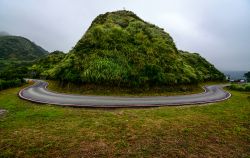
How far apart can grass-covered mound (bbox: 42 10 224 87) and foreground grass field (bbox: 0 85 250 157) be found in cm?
1401

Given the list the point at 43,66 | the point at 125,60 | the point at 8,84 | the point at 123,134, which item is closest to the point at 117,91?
the point at 125,60

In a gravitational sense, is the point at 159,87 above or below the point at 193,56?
below

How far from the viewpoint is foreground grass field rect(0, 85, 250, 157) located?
9961 millimetres

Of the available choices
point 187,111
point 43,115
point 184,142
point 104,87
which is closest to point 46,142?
point 43,115

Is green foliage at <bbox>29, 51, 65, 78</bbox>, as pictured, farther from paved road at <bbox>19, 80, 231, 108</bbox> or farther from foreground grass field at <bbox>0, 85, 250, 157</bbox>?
foreground grass field at <bbox>0, 85, 250, 157</bbox>

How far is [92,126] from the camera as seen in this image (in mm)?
13641

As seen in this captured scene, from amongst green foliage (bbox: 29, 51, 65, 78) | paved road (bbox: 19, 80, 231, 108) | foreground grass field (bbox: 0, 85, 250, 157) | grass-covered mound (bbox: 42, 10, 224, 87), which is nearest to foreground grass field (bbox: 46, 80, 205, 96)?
grass-covered mound (bbox: 42, 10, 224, 87)

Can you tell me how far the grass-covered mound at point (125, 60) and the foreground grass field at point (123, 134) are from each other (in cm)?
1401

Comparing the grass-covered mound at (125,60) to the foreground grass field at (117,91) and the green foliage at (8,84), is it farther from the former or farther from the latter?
the green foliage at (8,84)

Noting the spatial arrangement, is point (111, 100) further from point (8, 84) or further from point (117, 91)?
point (8, 84)

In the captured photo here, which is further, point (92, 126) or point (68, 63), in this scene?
point (68, 63)

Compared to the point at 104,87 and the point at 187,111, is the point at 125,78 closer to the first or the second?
the point at 104,87

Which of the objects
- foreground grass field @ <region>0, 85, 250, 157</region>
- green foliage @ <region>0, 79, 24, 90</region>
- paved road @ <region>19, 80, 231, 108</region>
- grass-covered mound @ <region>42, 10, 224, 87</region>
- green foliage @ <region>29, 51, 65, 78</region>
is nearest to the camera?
foreground grass field @ <region>0, 85, 250, 157</region>

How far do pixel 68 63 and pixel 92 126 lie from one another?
2404cm
